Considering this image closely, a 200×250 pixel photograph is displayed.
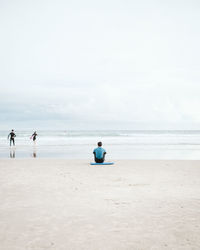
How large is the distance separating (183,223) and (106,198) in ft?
8.18

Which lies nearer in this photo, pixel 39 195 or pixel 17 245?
pixel 17 245

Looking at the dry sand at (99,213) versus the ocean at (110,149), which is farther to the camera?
the ocean at (110,149)

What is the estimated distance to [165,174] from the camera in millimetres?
11320

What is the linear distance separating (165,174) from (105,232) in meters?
7.20

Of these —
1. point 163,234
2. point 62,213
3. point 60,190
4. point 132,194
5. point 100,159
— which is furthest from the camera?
point 100,159

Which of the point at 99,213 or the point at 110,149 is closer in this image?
the point at 99,213

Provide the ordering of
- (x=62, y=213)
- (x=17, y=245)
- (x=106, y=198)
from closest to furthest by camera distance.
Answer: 1. (x=17, y=245)
2. (x=62, y=213)
3. (x=106, y=198)

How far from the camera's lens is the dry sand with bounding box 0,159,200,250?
14.2ft

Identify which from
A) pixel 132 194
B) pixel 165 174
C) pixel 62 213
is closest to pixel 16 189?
pixel 62 213

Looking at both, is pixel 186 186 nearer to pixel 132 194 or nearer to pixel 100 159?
pixel 132 194

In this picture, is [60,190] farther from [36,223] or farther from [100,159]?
[100,159]

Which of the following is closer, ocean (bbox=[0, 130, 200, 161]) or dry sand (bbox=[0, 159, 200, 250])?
dry sand (bbox=[0, 159, 200, 250])

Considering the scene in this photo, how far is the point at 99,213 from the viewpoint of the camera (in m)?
5.76

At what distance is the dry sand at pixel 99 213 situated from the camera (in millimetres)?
4324
